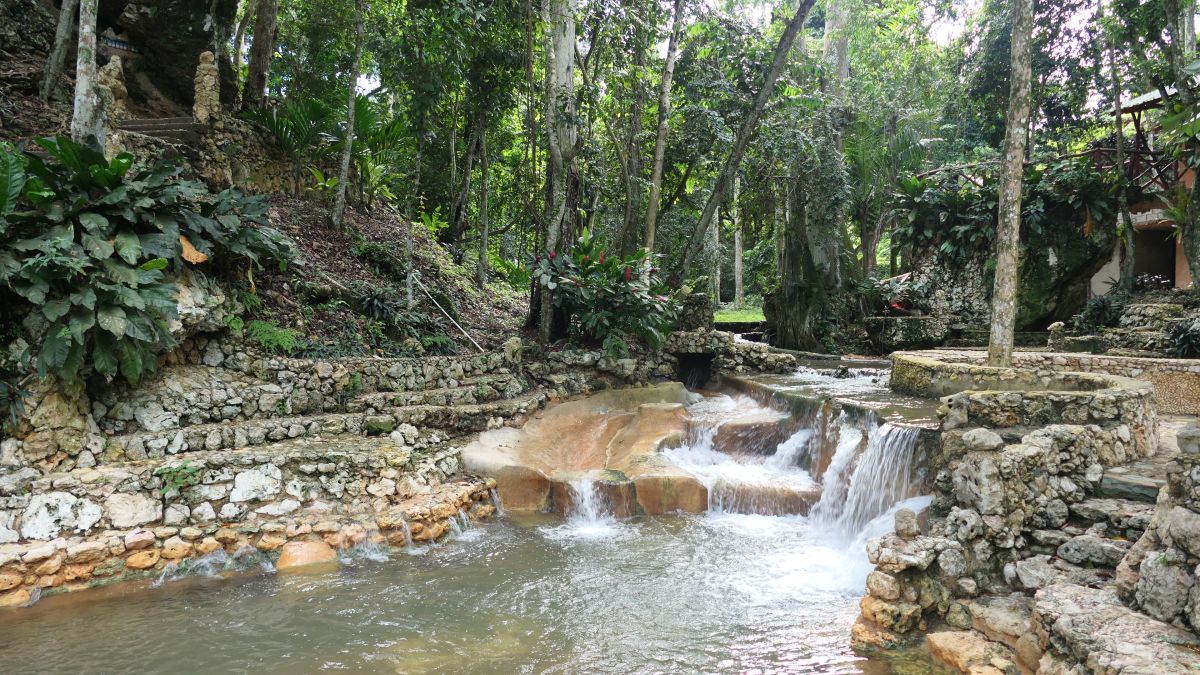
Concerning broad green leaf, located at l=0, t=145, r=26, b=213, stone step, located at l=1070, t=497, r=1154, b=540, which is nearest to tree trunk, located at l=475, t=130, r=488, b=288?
broad green leaf, located at l=0, t=145, r=26, b=213

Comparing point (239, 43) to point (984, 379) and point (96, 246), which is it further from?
point (984, 379)

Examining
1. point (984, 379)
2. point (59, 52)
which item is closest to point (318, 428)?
point (59, 52)

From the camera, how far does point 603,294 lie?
1014 cm

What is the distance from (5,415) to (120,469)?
982mm

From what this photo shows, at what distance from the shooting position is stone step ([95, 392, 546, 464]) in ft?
20.2

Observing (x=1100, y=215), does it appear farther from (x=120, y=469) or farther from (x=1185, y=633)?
(x=120, y=469)

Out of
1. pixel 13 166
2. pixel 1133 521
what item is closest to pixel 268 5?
pixel 13 166

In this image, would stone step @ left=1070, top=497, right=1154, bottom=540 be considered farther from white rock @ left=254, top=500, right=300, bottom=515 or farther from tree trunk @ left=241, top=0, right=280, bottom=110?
tree trunk @ left=241, top=0, right=280, bottom=110

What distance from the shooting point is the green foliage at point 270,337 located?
7359mm

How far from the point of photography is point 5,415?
556cm

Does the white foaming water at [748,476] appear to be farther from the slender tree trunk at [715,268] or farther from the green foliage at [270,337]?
the slender tree trunk at [715,268]

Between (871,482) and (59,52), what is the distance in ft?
41.3

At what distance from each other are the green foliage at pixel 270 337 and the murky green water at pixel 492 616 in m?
2.75

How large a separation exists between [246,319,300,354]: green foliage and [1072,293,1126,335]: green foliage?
13.7 meters
